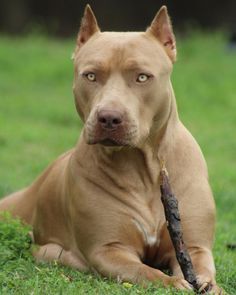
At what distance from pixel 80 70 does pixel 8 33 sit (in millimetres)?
15402

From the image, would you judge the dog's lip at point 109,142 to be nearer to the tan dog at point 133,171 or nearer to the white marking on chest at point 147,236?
the tan dog at point 133,171

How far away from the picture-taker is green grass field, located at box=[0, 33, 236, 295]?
233 inches

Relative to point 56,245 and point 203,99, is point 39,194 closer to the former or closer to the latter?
point 56,245

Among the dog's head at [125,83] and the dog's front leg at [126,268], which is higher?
the dog's head at [125,83]

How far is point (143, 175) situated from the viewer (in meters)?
6.16

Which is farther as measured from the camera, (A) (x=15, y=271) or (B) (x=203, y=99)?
(B) (x=203, y=99)

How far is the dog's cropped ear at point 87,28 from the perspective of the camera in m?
6.29

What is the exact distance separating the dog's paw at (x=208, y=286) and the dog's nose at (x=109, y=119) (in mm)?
985

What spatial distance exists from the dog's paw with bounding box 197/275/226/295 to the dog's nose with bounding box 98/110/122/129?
0.98 m

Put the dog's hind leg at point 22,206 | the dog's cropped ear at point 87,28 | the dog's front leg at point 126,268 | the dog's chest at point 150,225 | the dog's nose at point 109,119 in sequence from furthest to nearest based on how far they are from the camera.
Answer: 1. the dog's hind leg at point 22,206
2. the dog's cropped ear at point 87,28
3. the dog's chest at point 150,225
4. the dog's front leg at point 126,268
5. the dog's nose at point 109,119

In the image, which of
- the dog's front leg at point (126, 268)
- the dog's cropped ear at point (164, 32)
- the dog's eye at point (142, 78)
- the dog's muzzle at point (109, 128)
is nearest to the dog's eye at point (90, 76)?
the dog's eye at point (142, 78)

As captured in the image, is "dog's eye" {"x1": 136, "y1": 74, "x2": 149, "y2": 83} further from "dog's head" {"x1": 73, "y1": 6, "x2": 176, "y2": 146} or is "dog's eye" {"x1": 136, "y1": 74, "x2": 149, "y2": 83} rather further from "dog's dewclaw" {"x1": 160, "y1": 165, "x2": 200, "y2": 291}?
"dog's dewclaw" {"x1": 160, "y1": 165, "x2": 200, "y2": 291}

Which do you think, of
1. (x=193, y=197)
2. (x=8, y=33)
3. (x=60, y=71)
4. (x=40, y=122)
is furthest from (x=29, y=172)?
(x=8, y=33)

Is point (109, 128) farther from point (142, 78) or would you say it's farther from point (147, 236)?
point (147, 236)
